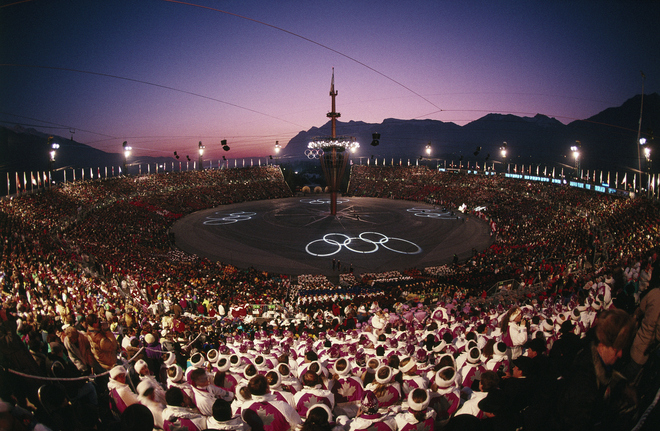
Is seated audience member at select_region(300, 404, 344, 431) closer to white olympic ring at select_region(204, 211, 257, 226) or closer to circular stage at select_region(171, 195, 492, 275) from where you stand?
circular stage at select_region(171, 195, 492, 275)

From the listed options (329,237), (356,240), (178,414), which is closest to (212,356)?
(178,414)

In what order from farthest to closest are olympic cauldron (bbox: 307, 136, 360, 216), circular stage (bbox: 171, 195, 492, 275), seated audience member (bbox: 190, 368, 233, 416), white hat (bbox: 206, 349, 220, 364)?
olympic cauldron (bbox: 307, 136, 360, 216), circular stage (bbox: 171, 195, 492, 275), white hat (bbox: 206, 349, 220, 364), seated audience member (bbox: 190, 368, 233, 416)

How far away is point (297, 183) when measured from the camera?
Result: 86250 mm

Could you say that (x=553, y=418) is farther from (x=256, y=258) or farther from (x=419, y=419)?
(x=256, y=258)

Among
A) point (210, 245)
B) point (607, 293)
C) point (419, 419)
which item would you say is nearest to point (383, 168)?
point (210, 245)

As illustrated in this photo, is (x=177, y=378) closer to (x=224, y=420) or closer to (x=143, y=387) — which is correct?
(x=143, y=387)

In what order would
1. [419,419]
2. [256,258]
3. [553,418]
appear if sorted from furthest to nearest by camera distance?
[256,258], [419,419], [553,418]

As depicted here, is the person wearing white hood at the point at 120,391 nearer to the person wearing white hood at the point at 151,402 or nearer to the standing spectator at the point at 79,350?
the person wearing white hood at the point at 151,402

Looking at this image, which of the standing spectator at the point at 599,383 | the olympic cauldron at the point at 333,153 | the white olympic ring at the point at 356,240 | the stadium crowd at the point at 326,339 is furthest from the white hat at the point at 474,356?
the olympic cauldron at the point at 333,153

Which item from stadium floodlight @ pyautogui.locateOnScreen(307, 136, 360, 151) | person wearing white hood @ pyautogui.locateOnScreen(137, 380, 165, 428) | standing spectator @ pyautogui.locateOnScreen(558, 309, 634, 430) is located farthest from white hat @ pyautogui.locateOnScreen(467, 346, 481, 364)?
stadium floodlight @ pyautogui.locateOnScreen(307, 136, 360, 151)

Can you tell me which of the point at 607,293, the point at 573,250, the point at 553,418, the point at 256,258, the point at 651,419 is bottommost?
the point at 256,258

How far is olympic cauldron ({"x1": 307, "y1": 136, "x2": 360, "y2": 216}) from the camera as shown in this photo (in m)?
45.1

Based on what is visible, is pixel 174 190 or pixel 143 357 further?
pixel 174 190

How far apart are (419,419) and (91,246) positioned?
3057 cm
